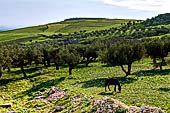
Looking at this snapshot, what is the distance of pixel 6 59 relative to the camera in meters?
50.0

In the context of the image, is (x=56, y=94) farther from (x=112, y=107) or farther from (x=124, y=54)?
(x=124, y=54)

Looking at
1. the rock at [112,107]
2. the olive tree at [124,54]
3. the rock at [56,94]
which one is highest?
the olive tree at [124,54]

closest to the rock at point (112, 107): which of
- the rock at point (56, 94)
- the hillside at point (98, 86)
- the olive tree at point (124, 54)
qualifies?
the hillside at point (98, 86)

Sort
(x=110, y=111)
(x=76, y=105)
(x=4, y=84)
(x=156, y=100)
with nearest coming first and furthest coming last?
(x=110, y=111), (x=156, y=100), (x=76, y=105), (x=4, y=84)

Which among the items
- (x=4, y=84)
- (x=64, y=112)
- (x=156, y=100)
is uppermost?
(x=156, y=100)

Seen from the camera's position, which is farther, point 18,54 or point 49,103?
point 18,54

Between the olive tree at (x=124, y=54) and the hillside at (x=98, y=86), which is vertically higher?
the olive tree at (x=124, y=54)

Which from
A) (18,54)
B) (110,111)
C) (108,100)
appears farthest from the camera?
(18,54)

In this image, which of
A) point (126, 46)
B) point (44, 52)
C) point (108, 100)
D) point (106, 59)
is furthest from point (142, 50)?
point (44, 52)

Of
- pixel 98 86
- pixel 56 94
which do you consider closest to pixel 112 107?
pixel 56 94

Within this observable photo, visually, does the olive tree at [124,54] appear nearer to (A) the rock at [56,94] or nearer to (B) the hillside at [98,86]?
(B) the hillside at [98,86]

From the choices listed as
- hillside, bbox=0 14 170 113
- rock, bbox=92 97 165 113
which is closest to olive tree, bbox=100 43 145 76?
hillside, bbox=0 14 170 113

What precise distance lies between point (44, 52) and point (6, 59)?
82.6ft

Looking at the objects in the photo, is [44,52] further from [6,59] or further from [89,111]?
[89,111]
